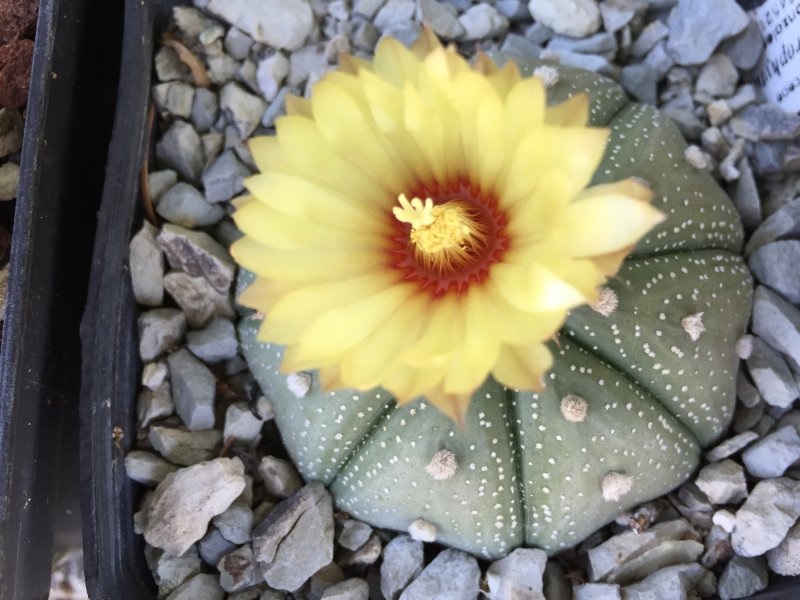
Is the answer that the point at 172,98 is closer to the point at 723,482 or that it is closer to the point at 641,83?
the point at 641,83

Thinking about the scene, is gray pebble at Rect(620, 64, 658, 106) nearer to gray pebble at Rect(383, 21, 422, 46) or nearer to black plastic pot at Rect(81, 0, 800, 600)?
gray pebble at Rect(383, 21, 422, 46)

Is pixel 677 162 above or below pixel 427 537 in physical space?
above

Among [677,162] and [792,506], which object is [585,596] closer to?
[792,506]

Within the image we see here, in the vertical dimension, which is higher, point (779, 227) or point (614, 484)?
point (779, 227)

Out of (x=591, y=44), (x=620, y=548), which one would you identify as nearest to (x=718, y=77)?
(x=591, y=44)

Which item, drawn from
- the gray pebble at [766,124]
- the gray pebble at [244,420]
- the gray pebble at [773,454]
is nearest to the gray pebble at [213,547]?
the gray pebble at [244,420]

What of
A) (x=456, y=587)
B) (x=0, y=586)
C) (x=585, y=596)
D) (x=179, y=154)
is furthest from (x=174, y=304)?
(x=585, y=596)
